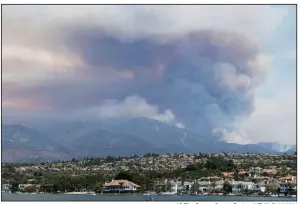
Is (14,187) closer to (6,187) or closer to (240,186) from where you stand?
(6,187)

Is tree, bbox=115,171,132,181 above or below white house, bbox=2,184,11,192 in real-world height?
above

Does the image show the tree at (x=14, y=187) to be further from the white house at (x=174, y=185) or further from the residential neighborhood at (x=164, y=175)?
the white house at (x=174, y=185)

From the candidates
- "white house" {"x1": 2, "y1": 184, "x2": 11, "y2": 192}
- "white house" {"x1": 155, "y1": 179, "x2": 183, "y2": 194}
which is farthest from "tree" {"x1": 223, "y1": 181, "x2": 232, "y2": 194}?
"white house" {"x1": 2, "y1": 184, "x2": 11, "y2": 192}

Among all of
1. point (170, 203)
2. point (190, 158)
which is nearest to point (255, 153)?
point (190, 158)

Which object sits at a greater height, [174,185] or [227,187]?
[174,185]

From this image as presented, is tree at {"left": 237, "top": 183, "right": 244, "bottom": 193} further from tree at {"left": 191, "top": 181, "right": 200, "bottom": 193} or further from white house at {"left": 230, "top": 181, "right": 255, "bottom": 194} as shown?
tree at {"left": 191, "top": 181, "right": 200, "bottom": 193}

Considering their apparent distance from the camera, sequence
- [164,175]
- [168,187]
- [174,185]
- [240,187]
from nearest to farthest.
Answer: [240,187] < [168,187] < [174,185] < [164,175]

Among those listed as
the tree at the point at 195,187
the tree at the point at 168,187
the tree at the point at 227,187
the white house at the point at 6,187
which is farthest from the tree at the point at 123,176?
the white house at the point at 6,187

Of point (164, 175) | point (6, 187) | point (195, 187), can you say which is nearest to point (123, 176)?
point (164, 175)

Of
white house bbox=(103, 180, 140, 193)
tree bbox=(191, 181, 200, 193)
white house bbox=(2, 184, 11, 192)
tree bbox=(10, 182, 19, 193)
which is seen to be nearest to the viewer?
white house bbox=(2, 184, 11, 192)

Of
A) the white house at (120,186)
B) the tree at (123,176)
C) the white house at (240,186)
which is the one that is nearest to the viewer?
the white house at (240,186)

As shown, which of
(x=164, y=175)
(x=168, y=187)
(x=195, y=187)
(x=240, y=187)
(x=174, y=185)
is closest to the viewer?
(x=195, y=187)
